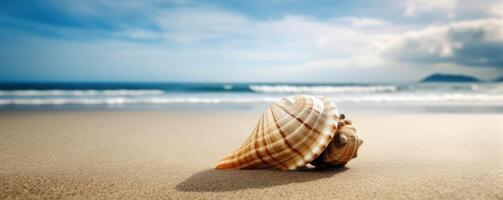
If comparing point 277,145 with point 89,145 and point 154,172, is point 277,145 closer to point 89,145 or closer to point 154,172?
point 154,172

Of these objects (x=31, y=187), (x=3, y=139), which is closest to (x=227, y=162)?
(x=31, y=187)

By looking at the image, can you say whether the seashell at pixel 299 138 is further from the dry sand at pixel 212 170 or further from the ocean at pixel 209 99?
the ocean at pixel 209 99

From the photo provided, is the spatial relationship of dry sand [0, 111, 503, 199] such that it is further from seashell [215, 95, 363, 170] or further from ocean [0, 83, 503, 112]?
ocean [0, 83, 503, 112]

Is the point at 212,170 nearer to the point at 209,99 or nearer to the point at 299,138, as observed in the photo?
the point at 299,138

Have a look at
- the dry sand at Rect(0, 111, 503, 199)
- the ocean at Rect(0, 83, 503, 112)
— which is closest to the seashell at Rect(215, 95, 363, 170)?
the dry sand at Rect(0, 111, 503, 199)

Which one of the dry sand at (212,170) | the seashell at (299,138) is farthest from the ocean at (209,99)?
the seashell at (299,138)

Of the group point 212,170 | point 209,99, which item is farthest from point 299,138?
point 209,99
